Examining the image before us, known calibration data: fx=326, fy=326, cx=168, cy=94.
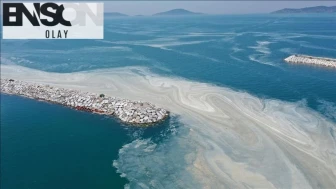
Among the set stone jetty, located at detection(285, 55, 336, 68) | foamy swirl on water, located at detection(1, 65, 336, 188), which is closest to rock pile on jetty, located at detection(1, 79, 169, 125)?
foamy swirl on water, located at detection(1, 65, 336, 188)

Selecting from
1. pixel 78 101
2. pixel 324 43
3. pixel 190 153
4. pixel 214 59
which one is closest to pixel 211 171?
pixel 190 153

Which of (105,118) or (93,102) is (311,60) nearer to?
(93,102)

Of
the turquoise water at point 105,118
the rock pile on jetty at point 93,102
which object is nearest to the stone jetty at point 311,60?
the turquoise water at point 105,118

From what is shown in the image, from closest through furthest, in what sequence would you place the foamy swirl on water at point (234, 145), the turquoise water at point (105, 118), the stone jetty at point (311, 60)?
1. the foamy swirl on water at point (234, 145)
2. the turquoise water at point (105, 118)
3. the stone jetty at point (311, 60)

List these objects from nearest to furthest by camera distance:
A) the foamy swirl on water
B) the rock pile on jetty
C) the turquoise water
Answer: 1. the foamy swirl on water
2. the turquoise water
3. the rock pile on jetty

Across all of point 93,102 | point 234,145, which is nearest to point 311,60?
point 234,145

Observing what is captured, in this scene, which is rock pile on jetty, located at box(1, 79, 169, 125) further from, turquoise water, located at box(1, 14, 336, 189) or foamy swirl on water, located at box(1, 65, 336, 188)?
foamy swirl on water, located at box(1, 65, 336, 188)

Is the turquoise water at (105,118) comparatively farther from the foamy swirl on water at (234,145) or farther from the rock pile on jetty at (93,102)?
the rock pile on jetty at (93,102)
